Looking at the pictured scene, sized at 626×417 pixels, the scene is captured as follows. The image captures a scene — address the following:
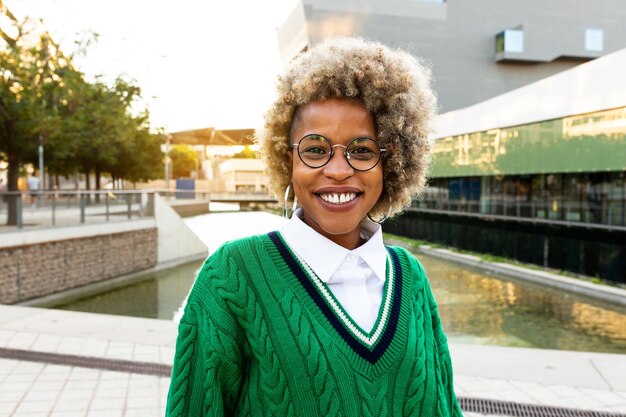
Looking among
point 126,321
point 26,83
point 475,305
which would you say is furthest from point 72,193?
point 475,305

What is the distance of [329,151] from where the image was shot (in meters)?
1.53

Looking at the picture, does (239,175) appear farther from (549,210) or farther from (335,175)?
(335,175)

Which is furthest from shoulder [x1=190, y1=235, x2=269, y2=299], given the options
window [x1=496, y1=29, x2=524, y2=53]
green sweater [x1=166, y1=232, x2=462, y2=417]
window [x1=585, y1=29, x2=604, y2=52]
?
window [x1=585, y1=29, x2=604, y2=52]

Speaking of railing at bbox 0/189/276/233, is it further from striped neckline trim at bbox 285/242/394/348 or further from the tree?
striped neckline trim at bbox 285/242/394/348

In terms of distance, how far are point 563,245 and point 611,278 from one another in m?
2.16

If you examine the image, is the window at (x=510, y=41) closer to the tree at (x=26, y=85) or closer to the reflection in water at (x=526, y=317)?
the reflection in water at (x=526, y=317)

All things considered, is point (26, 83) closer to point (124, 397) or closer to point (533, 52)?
point (124, 397)

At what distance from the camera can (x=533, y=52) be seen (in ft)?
141

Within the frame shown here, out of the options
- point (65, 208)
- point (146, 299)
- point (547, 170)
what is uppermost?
point (547, 170)

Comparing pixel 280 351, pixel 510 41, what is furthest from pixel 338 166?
pixel 510 41

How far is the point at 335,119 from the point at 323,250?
13.8 inches

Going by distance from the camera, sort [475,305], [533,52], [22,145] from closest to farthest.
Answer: [475,305], [22,145], [533,52]

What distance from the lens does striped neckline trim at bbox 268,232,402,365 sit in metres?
1.46

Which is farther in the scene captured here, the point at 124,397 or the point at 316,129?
the point at 124,397
